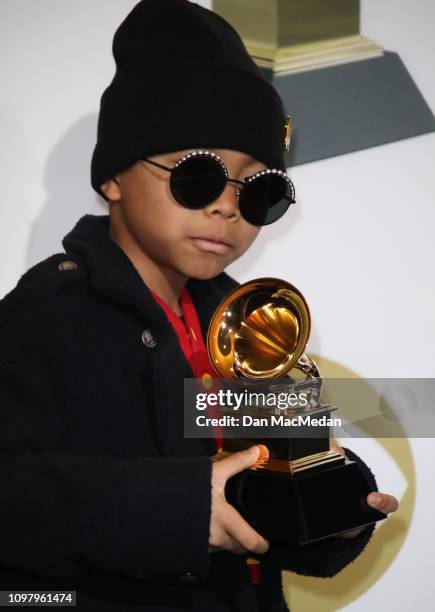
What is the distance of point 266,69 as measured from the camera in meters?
1.72

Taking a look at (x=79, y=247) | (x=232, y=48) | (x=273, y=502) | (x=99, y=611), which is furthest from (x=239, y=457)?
(x=232, y=48)

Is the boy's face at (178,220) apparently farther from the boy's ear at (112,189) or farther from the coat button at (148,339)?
the coat button at (148,339)

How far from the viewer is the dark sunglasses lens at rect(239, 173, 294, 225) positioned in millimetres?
1285

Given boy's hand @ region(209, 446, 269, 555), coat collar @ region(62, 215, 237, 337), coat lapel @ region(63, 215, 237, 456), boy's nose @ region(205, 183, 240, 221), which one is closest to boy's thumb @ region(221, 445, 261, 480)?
boy's hand @ region(209, 446, 269, 555)

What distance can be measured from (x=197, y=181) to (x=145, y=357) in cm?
25

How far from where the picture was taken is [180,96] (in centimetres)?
126

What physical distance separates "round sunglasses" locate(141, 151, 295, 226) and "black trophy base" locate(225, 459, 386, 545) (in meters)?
0.37

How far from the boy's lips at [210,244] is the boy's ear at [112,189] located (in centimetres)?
14

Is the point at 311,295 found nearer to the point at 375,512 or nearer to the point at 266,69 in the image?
the point at 266,69

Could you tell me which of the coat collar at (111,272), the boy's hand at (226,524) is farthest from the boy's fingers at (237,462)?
the coat collar at (111,272)

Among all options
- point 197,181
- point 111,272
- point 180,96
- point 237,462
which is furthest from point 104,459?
point 180,96

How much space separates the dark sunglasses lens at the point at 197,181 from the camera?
1223 millimetres

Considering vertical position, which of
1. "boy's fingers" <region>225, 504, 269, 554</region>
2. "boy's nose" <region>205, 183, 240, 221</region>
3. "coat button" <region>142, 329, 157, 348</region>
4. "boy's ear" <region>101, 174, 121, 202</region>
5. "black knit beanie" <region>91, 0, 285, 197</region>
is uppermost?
"black knit beanie" <region>91, 0, 285, 197</region>

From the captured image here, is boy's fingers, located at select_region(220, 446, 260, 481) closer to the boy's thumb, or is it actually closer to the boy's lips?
the boy's thumb
